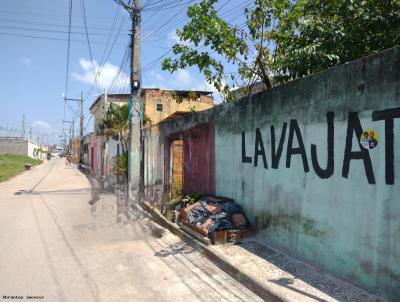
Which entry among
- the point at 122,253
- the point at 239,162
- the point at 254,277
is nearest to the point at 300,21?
the point at 239,162

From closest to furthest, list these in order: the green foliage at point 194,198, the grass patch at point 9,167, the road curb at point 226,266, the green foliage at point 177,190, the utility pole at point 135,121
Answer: the road curb at point 226,266 → the green foliage at point 194,198 → the green foliage at point 177,190 → the utility pole at point 135,121 → the grass patch at point 9,167

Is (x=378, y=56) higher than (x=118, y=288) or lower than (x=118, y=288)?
higher

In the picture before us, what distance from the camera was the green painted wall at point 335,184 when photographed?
4.29 metres

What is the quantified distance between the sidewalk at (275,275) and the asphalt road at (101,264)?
167 mm

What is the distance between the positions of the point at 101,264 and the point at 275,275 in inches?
112

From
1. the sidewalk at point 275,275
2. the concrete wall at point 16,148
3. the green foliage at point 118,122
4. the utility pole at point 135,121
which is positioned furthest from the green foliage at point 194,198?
the concrete wall at point 16,148

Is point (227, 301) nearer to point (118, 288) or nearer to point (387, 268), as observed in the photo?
point (118, 288)

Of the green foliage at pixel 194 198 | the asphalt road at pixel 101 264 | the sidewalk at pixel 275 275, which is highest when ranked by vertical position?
the green foliage at pixel 194 198

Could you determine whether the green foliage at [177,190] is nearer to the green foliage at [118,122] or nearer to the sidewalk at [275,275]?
the sidewalk at [275,275]

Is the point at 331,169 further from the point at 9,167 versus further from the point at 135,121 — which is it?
the point at 9,167

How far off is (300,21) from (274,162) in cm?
327

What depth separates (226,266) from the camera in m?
5.88

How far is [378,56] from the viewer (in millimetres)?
4492

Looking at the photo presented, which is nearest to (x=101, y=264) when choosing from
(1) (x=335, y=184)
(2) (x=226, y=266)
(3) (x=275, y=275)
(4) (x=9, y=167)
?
(2) (x=226, y=266)
